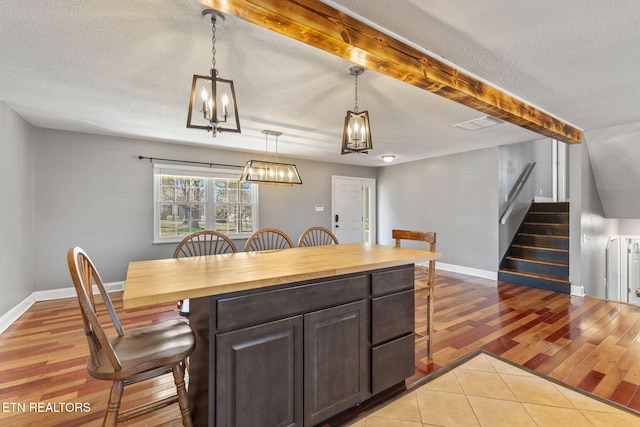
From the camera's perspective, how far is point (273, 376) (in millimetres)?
1470

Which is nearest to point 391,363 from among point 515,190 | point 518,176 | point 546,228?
point 515,190

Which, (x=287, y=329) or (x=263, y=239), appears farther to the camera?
(x=263, y=239)

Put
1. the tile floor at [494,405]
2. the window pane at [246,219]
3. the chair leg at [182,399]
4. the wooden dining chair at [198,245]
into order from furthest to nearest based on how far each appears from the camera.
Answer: the window pane at [246,219] → the wooden dining chair at [198,245] → the tile floor at [494,405] → the chair leg at [182,399]

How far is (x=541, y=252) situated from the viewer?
16.7ft

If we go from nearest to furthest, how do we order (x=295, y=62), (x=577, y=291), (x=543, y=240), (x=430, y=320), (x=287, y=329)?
(x=287, y=329)
(x=295, y=62)
(x=430, y=320)
(x=577, y=291)
(x=543, y=240)

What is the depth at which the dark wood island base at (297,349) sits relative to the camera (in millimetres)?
1351

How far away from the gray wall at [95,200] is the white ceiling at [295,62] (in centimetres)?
46

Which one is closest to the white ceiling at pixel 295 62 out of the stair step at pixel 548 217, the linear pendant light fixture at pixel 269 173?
the linear pendant light fixture at pixel 269 173

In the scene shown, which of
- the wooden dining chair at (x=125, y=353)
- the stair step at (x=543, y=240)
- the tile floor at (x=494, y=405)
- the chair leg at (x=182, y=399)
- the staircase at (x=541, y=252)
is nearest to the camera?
the wooden dining chair at (x=125, y=353)

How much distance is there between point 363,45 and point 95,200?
14.7ft

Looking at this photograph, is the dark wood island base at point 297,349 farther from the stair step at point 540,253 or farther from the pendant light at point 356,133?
the stair step at point 540,253

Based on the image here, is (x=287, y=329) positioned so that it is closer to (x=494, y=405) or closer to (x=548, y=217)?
(x=494, y=405)

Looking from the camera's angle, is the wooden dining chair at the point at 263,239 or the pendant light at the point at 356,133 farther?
the wooden dining chair at the point at 263,239

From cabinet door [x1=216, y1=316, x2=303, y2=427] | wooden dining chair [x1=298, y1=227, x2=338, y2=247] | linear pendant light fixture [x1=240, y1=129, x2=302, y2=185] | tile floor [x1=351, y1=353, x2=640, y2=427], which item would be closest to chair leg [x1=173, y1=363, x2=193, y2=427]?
cabinet door [x1=216, y1=316, x2=303, y2=427]
